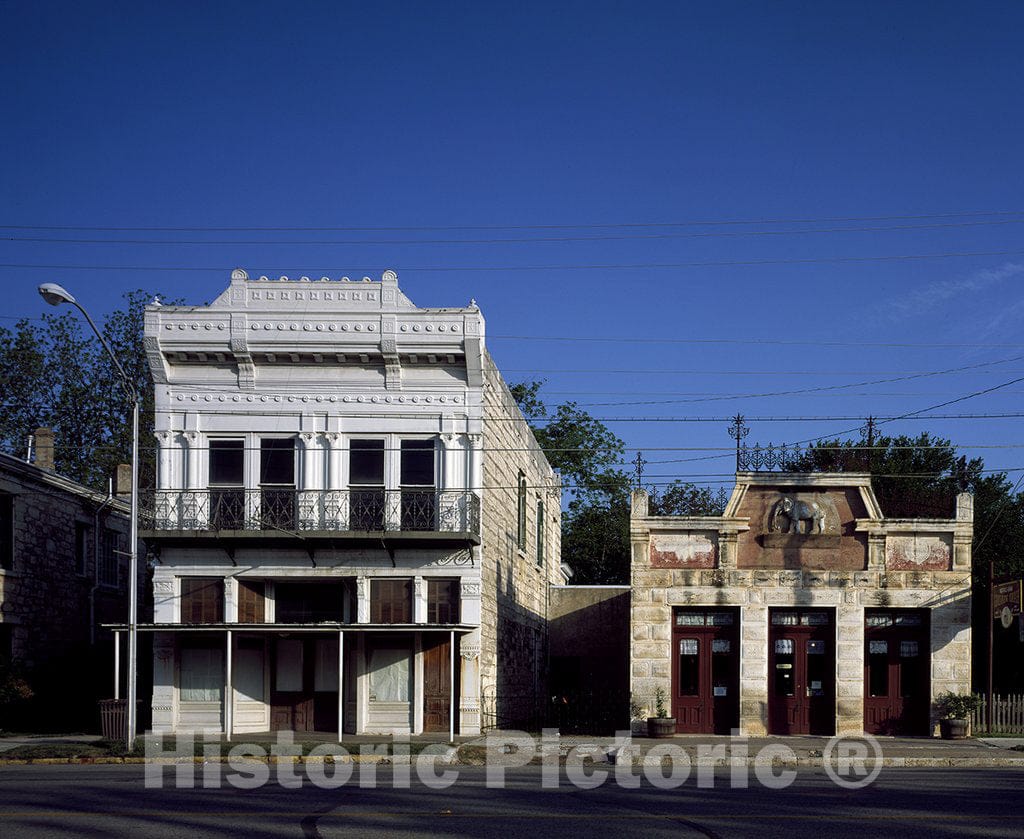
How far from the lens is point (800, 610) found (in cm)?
2788

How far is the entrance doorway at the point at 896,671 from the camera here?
2761cm

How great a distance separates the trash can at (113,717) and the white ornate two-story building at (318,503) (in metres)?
2.31

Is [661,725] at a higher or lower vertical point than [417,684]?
lower

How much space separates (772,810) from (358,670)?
15.4m

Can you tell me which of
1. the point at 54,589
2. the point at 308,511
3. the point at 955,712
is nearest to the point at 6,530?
the point at 54,589

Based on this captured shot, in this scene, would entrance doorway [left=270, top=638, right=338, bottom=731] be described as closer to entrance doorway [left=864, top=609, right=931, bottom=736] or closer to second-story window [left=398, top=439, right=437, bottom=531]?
second-story window [left=398, top=439, right=437, bottom=531]

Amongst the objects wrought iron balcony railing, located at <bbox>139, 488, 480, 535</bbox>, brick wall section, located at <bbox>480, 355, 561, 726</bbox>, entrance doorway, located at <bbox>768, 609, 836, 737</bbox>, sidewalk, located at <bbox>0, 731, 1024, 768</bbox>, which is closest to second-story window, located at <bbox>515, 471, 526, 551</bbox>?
brick wall section, located at <bbox>480, 355, 561, 726</bbox>

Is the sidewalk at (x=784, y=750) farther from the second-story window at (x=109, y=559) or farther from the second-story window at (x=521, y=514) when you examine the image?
the second-story window at (x=109, y=559)

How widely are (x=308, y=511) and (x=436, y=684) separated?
15.4ft

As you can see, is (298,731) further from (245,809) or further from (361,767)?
(245,809)

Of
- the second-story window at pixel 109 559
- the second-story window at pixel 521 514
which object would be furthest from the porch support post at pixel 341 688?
the second-story window at pixel 109 559

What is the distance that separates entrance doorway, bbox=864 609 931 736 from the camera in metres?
27.6

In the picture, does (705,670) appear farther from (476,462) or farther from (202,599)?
(202,599)

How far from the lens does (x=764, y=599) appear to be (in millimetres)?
27672
